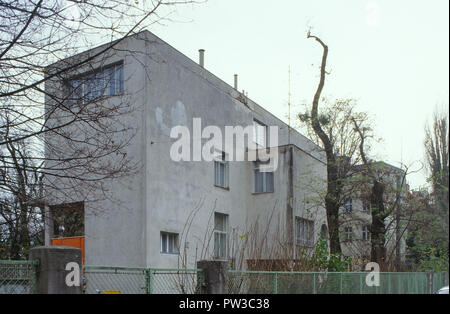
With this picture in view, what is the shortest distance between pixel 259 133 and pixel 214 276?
54.3ft

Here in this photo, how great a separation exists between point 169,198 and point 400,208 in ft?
29.4

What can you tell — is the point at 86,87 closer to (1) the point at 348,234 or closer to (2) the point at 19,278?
(2) the point at 19,278

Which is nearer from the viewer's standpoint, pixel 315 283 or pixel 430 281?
pixel 315 283

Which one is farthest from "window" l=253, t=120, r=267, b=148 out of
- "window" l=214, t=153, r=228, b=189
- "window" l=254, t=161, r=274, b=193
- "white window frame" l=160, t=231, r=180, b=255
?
"white window frame" l=160, t=231, r=180, b=255

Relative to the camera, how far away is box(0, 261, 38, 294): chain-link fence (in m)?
5.84

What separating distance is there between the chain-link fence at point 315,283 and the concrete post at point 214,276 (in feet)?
1.26

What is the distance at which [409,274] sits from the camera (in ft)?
55.5

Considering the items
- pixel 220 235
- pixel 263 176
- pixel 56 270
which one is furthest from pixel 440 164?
pixel 56 270

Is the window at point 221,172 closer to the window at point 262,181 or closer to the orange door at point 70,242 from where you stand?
the window at point 262,181

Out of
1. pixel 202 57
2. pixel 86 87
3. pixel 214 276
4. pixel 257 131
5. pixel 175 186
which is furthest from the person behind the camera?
pixel 257 131

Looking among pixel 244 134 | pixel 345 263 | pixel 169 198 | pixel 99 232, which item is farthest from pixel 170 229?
pixel 244 134

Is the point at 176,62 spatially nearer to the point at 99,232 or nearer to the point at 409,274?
the point at 99,232

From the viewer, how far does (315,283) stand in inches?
445

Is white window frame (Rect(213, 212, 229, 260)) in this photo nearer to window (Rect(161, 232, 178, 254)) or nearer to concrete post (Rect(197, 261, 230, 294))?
window (Rect(161, 232, 178, 254))
